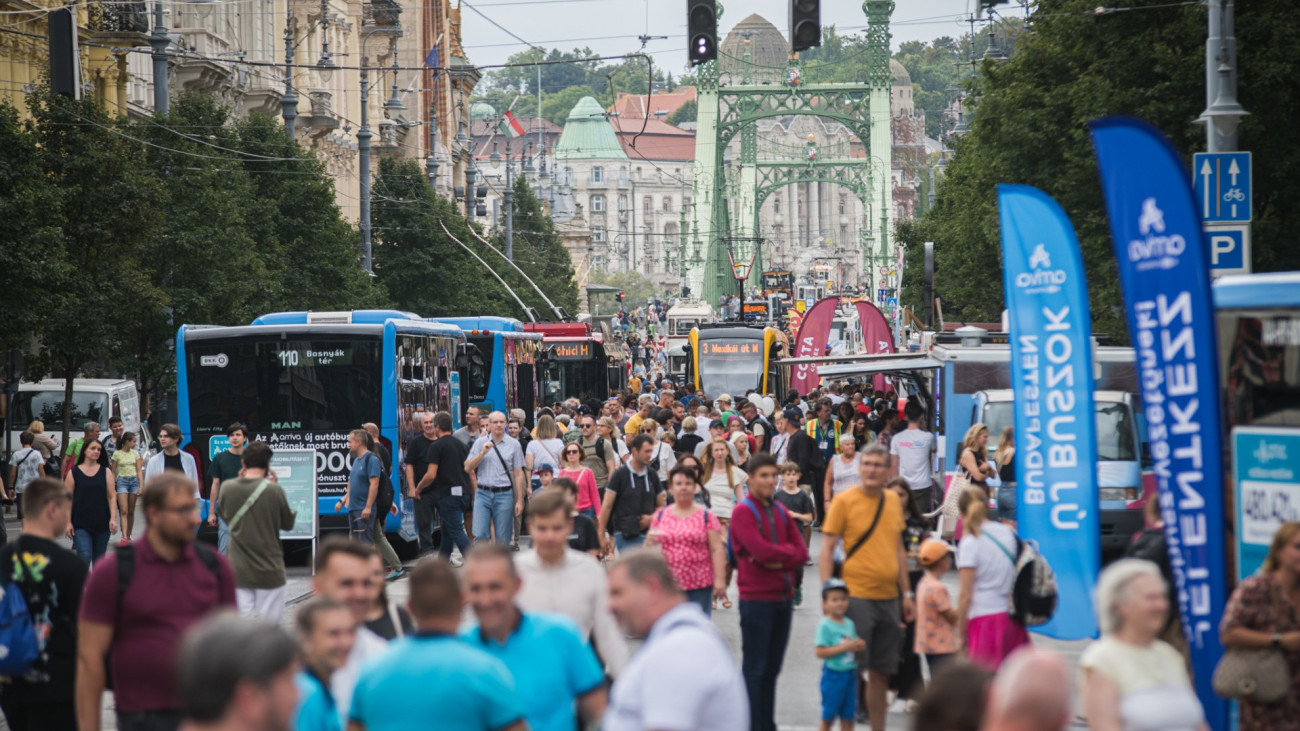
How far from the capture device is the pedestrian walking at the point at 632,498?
540 inches

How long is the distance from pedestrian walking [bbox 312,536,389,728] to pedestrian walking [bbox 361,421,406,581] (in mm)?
10323

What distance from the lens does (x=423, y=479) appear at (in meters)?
18.0

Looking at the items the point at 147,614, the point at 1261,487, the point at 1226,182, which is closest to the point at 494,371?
the point at 1226,182

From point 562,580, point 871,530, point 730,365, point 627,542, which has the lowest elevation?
point 627,542

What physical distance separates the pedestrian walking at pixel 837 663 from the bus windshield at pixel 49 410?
78.7ft

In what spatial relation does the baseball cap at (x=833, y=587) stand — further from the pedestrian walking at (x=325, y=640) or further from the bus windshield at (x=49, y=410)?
the bus windshield at (x=49, y=410)

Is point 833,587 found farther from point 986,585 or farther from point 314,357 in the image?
point 314,357

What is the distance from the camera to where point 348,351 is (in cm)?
2023

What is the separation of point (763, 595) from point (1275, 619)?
3.19 metres

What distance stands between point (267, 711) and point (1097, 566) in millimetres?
7849

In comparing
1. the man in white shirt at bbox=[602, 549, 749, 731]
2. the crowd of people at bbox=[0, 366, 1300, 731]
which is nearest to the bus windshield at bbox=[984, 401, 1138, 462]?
the crowd of people at bbox=[0, 366, 1300, 731]

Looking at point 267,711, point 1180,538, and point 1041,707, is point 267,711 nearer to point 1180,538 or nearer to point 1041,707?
point 1041,707

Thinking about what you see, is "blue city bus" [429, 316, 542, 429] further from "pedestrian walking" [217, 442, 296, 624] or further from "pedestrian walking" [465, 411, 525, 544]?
"pedestrian walking" [217, 442, 296, 624]

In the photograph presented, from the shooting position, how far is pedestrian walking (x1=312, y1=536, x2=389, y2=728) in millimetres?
5922
